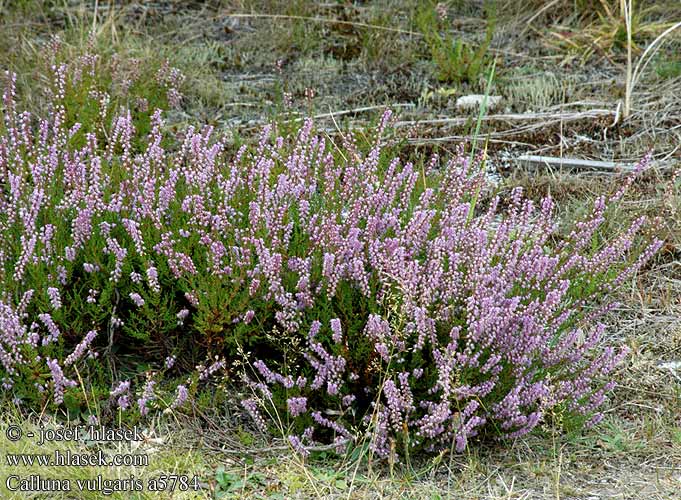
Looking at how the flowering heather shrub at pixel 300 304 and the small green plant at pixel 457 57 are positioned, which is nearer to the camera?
the flowering heather shrub at pixel 300 304

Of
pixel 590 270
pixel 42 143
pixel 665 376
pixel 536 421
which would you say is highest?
pixel 42 143

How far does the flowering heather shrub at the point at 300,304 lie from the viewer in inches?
114

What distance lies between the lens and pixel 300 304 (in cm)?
305

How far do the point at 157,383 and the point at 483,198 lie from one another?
6.84 feet

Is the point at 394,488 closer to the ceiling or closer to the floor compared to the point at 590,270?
closer to the floor

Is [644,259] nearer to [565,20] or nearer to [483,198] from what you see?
[483,198]

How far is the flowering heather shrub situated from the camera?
2896 mm

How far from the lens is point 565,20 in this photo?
6.50 m

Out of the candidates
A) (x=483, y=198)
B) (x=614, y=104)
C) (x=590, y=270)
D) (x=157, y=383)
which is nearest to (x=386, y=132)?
(x=483, y=198)

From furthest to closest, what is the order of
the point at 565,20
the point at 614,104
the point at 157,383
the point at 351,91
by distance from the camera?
the point at 565,20
the point at 351,91
the point at 614,104
the point at 157,383

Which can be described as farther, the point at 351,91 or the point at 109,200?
the point at 351,91

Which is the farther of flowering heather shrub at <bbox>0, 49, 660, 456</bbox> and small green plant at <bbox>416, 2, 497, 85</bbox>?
small green plant at <bbox>416, 2, 497, 85</bbox>

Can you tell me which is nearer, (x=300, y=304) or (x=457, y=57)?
(x=300, y=304)

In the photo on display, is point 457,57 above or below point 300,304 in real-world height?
above
